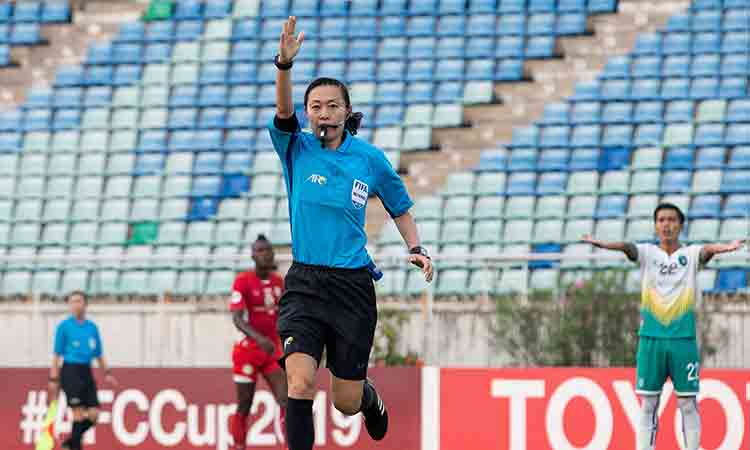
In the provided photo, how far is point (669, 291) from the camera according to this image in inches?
428

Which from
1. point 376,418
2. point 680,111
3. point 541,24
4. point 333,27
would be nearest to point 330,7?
point 333,27

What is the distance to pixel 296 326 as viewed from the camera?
725cm

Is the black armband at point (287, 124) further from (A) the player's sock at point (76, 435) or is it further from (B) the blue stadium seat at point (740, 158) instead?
(B) the blue stadium seat at point (740, 158)

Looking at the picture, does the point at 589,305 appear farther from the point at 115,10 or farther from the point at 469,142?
the point at 115,10

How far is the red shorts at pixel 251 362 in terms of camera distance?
12812 mm

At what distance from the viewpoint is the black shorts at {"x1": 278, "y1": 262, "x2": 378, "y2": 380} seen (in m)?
7.27

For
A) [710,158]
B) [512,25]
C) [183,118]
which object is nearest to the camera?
[710,158]

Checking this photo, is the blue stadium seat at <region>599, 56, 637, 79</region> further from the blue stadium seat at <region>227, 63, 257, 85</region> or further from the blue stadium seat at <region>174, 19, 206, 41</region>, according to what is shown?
the blue stadium seat at <region>174, 19, 206, 41</region>

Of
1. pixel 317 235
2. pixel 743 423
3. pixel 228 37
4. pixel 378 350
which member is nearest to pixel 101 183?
pixel 228 37

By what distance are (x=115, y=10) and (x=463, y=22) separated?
708cm

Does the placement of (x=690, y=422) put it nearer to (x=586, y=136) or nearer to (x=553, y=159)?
(x=553, y=159)

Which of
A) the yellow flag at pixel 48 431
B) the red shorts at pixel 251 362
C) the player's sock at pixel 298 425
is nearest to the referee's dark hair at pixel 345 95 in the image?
the player's sock at pixel 298 425

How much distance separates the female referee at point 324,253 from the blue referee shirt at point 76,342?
7.60m

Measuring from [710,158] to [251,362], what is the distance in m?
9.86
